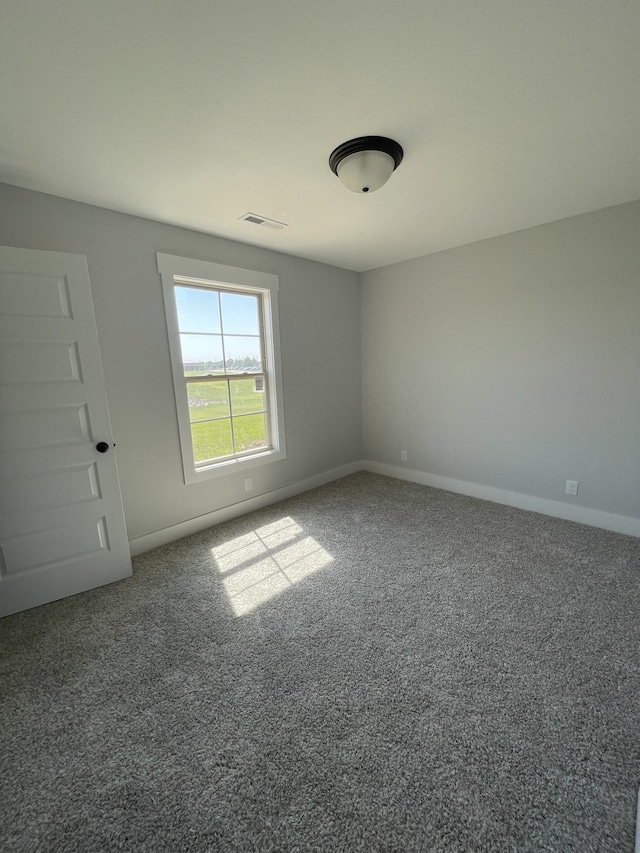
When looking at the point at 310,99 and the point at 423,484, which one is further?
the point at 423,484

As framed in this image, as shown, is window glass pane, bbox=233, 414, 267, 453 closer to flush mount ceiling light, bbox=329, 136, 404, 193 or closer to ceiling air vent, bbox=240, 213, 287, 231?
ceiling air vent, bbox=240, 213, 287, 231

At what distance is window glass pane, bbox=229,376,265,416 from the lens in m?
3.23

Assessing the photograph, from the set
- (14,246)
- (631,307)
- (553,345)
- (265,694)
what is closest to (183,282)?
(14,246)

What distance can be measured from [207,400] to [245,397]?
1.30 ft

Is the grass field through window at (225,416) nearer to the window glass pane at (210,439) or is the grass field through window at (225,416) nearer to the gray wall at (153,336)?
the window glass pane at (210,439)

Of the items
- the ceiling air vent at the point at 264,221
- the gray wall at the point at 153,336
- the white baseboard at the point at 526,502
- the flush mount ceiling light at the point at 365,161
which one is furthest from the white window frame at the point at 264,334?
the white baseboard at the point at 526,502

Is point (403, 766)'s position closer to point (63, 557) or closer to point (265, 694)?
point (265, 694)

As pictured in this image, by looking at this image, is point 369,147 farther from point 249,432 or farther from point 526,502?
point 526,502

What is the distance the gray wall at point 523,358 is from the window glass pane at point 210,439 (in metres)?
2.07

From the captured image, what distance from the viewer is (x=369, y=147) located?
1687mm

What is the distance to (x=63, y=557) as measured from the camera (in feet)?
7.21

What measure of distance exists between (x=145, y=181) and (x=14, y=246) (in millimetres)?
900

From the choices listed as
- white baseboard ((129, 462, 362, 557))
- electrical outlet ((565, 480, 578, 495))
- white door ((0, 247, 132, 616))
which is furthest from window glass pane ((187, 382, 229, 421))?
electrical outlet ((565, 480, 578, 495))

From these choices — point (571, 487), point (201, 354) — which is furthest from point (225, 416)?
point (571, 487)
